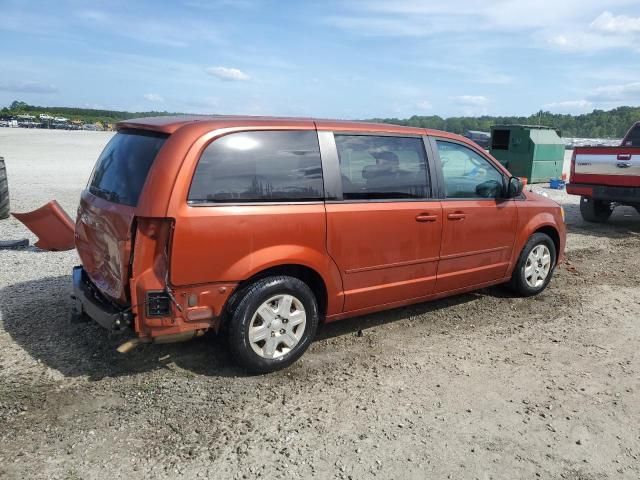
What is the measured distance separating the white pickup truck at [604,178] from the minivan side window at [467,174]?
18.5 ft

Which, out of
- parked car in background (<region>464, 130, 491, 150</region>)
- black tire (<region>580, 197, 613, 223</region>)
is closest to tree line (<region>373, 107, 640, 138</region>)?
parked car in background (<region>464, 130, 491, 150</region>)

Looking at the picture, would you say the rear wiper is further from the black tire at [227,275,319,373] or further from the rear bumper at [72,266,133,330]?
the black tire at [227,275,319,373]

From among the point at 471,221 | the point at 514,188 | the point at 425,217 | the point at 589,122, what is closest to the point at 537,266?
the point at 514,188

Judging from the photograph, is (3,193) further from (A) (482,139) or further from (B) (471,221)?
(A) (482,139)

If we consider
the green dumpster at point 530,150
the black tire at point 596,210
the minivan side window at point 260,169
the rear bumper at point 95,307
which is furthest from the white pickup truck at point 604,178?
the rear bumper at point 95,307

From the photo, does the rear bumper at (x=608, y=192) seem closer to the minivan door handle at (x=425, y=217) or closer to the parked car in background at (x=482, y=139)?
the minivan door handle at (x=425, y=217)

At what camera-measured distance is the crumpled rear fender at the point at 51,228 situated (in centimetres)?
655

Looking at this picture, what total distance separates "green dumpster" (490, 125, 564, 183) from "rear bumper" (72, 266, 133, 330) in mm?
17443

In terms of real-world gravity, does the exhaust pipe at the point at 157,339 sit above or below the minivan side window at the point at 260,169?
below

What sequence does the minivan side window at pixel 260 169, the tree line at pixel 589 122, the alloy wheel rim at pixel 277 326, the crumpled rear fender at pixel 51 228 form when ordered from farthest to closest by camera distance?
1. the tree line at pixel 589 122
2. the crumpled rear fender at pixel 51 228
3. the alloy wheel rim at pixel 277 326
4. the minivan side window at pixel 260 169

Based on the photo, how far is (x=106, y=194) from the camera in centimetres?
372

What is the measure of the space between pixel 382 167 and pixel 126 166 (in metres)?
1.95

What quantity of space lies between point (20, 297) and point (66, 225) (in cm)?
189

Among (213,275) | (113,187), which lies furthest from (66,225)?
(213,275)
